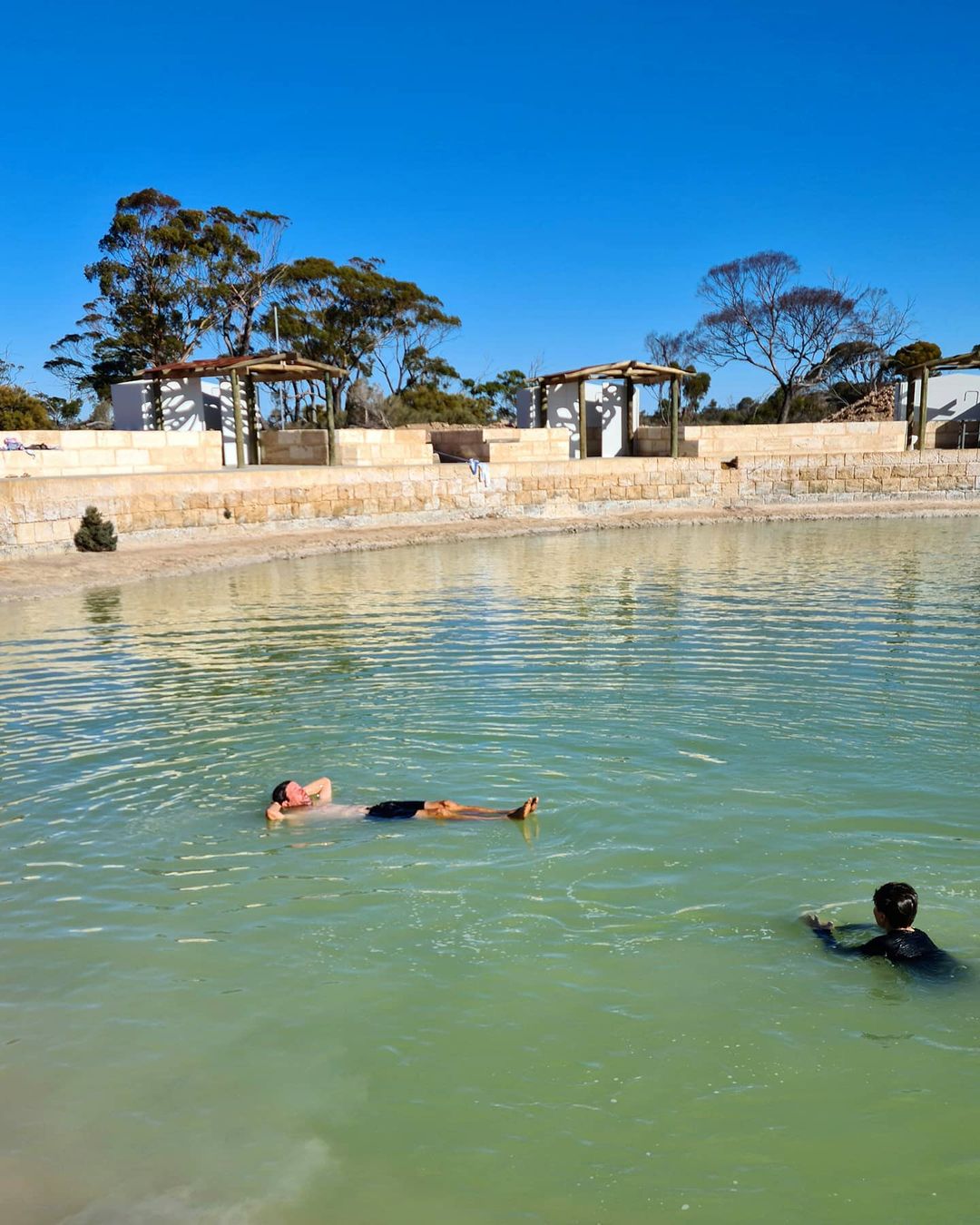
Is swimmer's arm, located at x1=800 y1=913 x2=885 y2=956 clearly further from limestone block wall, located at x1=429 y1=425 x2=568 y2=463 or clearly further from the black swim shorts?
limestone block wall, located at x1=429 y1=425 x2=568 y2=463

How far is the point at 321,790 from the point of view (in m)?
6.41

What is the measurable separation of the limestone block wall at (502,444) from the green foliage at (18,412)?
11545 mm

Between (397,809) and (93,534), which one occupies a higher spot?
(93,534)

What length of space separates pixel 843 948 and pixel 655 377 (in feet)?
91.2

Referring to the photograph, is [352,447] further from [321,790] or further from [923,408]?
[321,790]

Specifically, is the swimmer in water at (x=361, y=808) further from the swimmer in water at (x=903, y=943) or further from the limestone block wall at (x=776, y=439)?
the limestone block wall at (x=776, y=439)

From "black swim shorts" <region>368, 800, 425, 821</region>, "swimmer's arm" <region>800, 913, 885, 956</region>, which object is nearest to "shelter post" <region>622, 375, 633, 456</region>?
"black swim shorts" <region>368, 800, 425, 821</region>

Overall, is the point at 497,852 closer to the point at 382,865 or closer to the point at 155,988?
the point at 382,865

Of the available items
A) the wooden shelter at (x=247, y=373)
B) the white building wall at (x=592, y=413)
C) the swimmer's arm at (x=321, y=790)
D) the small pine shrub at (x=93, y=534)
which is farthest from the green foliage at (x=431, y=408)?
the swimmer's arm at (x=321, y=790)

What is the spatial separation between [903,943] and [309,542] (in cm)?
1763

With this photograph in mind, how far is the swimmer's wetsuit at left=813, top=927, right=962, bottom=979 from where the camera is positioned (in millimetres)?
4293

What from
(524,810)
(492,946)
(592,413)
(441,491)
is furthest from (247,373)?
(492,946)

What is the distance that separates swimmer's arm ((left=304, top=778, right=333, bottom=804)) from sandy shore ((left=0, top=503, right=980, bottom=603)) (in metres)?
10.5

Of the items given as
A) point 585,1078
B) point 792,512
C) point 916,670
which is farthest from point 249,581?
point 792,512
